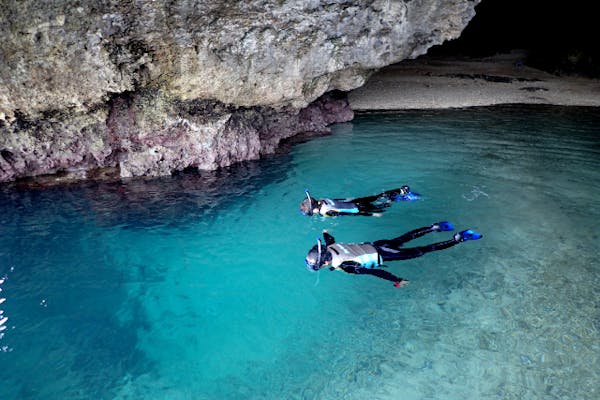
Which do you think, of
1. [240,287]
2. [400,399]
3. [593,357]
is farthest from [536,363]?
[240,287]

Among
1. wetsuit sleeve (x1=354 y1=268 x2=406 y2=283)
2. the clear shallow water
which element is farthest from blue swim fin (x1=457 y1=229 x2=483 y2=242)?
wetsuit sleeve (x1=354 y1=268 x2=406 y2=283)

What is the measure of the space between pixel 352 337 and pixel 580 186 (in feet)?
24.1

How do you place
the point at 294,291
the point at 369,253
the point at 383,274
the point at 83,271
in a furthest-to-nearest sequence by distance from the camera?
1. the point at 83,271
2. the point at 294,291
3. the point at 369,253
4. the point at 383,274

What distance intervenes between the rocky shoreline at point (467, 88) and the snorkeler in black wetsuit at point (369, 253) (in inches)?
400

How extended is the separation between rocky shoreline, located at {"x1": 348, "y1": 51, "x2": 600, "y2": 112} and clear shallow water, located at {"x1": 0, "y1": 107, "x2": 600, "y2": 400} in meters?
6.52

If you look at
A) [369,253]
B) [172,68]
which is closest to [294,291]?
[369,253]

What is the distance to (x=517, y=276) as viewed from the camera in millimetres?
6859

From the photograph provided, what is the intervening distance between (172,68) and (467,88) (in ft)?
47.3

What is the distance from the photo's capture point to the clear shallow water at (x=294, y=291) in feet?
17.2

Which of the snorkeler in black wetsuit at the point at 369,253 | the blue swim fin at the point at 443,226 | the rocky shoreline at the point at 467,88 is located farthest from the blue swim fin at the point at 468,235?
the rocky shoreline at the point at 467,88

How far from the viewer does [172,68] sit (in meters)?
10.2

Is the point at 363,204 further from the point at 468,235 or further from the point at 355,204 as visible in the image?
the point at 468,235

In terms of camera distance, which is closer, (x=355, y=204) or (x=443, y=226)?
(x=443, y=226)

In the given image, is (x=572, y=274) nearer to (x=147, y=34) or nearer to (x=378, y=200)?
(x=378, y=200)
